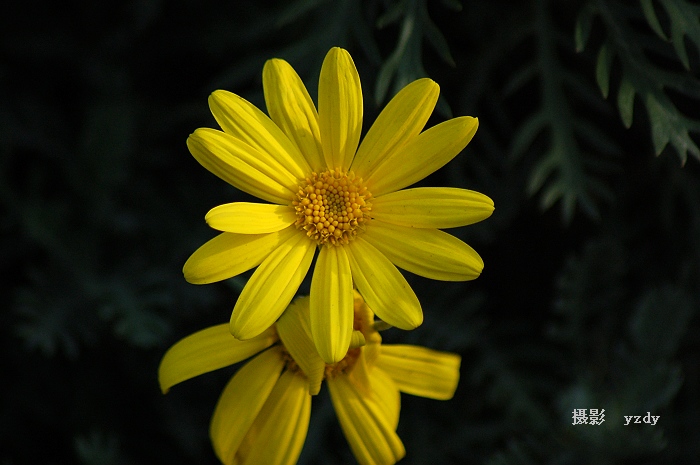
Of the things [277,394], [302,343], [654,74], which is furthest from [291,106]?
[654,74]

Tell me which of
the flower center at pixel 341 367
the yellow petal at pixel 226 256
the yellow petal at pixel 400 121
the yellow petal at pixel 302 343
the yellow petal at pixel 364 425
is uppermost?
the yellow petal at pixel 400 121

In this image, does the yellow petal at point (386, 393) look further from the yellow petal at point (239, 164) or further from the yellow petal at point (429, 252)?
the yellow petal at point (239, 164)

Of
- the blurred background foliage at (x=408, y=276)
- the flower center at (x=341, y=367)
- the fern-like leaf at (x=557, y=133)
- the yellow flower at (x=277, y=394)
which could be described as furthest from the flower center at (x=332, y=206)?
the fern-like leaf at (x=557, y=133)

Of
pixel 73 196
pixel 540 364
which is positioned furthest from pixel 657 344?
pixel 73 196

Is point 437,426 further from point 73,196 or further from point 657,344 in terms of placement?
point 73,196

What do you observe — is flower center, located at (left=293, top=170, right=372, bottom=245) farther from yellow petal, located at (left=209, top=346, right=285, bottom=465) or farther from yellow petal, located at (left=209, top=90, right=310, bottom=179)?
yellow petal, located at (left=209, top=346, right=285, bottom=465)

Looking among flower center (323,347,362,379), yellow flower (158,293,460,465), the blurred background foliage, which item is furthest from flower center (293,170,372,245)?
the blurred background foliage

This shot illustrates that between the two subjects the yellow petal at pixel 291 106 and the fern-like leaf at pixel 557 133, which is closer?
the yellow petal at pixel 291 106
